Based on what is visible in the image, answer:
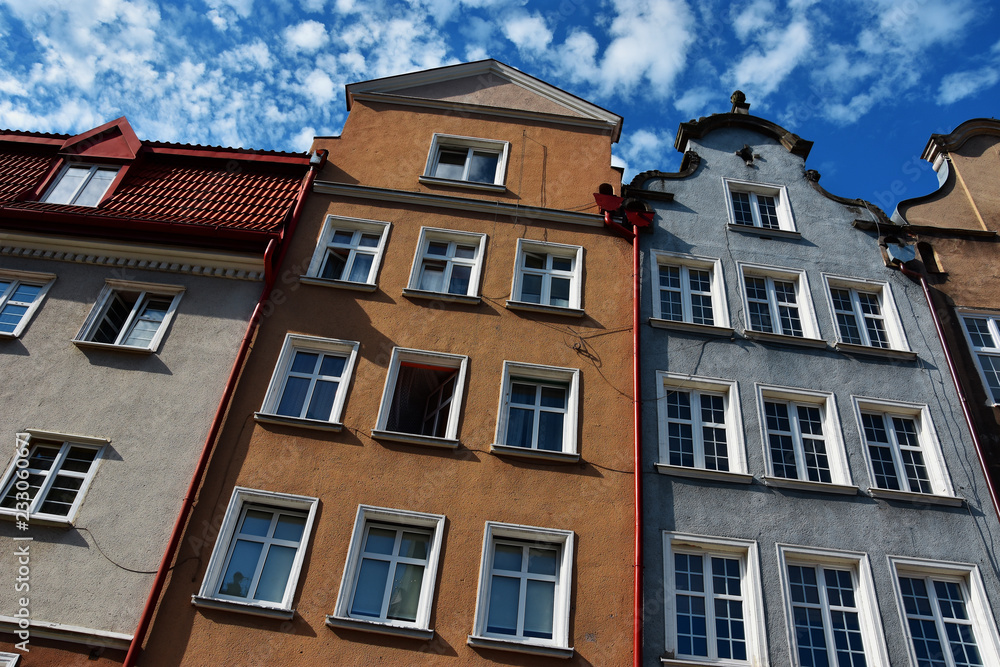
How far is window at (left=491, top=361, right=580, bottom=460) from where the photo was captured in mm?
13852

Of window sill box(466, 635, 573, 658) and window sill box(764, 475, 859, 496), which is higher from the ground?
window sill box(764, 475, 859, 496)

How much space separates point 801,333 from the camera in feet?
53.2

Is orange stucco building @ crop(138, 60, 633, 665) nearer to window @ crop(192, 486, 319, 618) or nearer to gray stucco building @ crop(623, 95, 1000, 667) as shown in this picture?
window @ crop(192, 486, 319, 618)

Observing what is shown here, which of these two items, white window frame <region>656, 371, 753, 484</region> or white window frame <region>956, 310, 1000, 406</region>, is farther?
white window frame <region>956, 310, 1000, 406</region>

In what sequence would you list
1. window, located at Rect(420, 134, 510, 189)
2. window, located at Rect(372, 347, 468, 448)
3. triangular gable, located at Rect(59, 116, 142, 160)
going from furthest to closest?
window, located at Rect(420, 134, 510, 189)
triangular gable, located at Rect(59, 116, 142, 160)
window, located at Rect(372, 347, 468, 448)

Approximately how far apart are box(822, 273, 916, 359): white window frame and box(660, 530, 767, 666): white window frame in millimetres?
5313

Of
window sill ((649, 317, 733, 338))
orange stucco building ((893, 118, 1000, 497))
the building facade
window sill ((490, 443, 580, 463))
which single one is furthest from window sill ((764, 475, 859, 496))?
the building facade

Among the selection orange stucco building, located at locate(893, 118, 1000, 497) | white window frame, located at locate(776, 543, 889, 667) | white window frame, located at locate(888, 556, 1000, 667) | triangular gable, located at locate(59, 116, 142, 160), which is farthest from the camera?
triangular gable, located at locate(59, 116, 142, 160)

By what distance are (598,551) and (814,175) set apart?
1185 cm

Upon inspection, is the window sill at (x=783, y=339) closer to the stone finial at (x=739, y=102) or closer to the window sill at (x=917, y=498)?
the window sill at (x=917, y=498)

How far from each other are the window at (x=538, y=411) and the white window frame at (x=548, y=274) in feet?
4.93

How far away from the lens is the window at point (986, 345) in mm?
15758

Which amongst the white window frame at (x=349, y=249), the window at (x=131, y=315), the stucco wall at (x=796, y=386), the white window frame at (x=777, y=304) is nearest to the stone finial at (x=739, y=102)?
the stucco wall at (x=796, y=386)

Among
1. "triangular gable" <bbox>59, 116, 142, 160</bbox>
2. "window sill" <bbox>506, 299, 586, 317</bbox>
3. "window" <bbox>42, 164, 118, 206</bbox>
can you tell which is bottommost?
"window sill" <bbox>506, 299, 586, 317</bbox>
